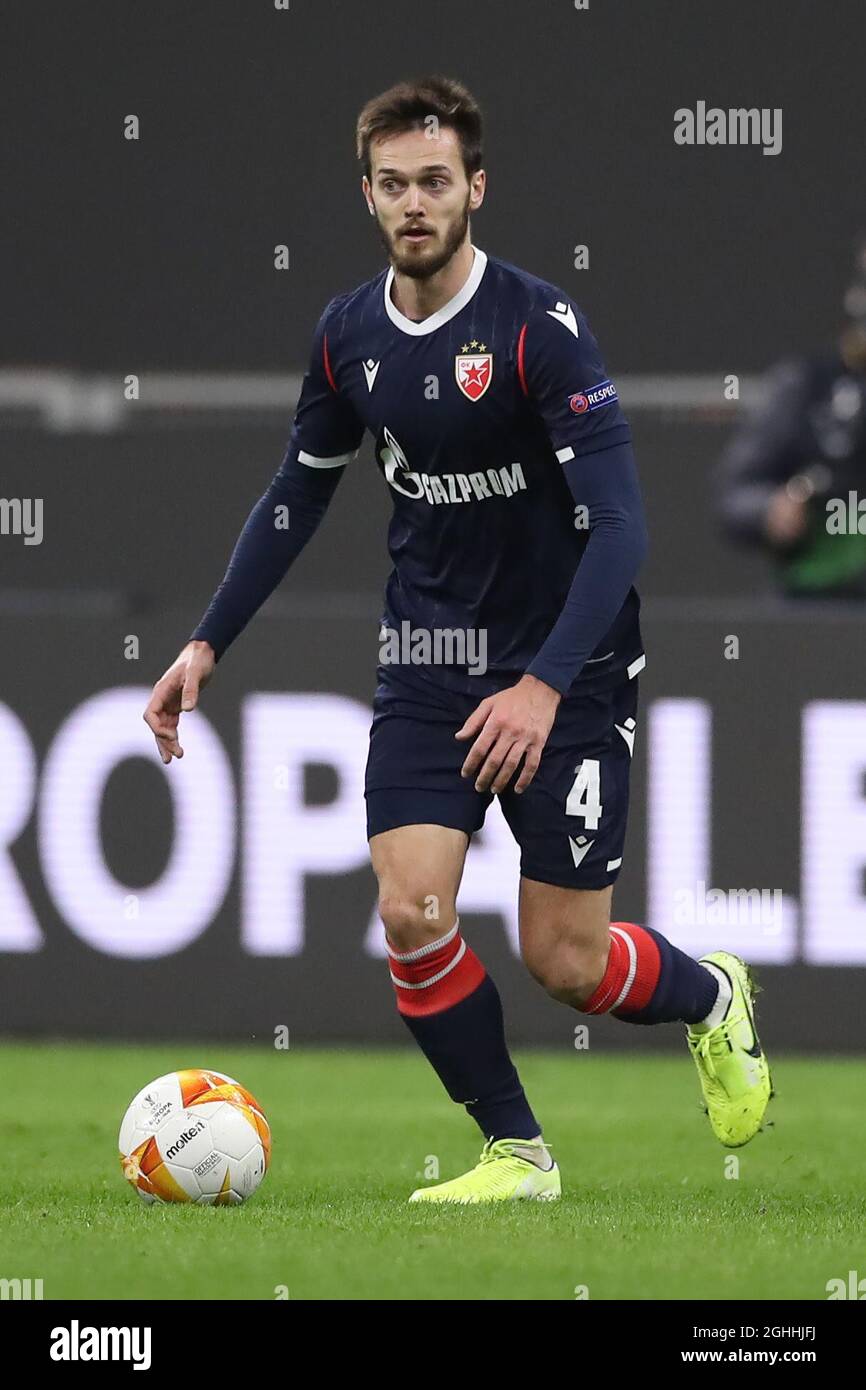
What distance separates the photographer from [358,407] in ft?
15.5

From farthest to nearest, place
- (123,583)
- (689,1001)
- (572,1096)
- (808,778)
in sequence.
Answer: (123,583), (808,778), (572,1096), (689,1001)

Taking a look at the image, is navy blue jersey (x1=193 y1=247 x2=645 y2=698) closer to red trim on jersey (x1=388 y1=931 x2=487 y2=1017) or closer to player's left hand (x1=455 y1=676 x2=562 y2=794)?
player's left hand (x1=455 y1=676 x2=562 y2=794)

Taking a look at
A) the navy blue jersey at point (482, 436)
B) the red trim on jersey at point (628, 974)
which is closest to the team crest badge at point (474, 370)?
the navy blue jersey at point (482, 436)

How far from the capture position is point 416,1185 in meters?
5.10

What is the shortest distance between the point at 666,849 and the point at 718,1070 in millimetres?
2313

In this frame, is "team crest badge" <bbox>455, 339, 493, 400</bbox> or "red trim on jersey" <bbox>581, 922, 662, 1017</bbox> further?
"red trim on jersey" <bbox>581, 922, 662, 1017</bbox>

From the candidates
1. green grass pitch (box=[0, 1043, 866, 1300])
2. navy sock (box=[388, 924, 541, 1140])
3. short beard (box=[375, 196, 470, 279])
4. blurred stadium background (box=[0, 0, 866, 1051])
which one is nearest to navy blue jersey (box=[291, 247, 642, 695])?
short beard (box=[375, 196, 470, 279])

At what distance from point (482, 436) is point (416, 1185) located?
1.59 metres

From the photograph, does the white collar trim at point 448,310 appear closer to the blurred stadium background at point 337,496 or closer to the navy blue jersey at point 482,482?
the navy blue jersey at point 482,482

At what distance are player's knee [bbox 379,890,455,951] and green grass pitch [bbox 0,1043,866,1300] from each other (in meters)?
0.50

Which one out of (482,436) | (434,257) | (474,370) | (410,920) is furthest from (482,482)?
(410,920)

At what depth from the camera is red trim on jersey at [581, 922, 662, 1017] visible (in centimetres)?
489
